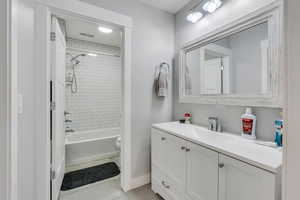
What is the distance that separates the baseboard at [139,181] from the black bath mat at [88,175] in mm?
457

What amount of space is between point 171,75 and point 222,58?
837mm

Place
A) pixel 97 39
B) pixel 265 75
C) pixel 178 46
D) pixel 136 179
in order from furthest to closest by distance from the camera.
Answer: pixel 97 39
pixel 178 46
pixel 136 179
pixel 265 75

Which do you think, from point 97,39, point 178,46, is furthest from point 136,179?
point 97,39

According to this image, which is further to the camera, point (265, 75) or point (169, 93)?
point (169, 93)

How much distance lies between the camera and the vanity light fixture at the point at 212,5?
1539mm

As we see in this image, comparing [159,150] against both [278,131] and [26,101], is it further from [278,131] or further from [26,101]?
[26,101]

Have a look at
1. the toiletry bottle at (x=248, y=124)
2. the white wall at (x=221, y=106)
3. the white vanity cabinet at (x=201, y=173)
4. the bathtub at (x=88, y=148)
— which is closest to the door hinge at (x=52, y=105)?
the bathtub at (x=88, y=148)

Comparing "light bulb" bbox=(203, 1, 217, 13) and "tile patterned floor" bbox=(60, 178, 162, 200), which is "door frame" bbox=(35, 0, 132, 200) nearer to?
"tile patterned floor" bbox=(60, 178, 162, 200)

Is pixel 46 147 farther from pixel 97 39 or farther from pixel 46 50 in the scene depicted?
pixel 97 39

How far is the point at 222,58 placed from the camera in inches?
60.6

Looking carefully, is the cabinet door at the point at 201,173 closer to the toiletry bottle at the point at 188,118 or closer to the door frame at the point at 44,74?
the toiletry bottle at the point at 188,118

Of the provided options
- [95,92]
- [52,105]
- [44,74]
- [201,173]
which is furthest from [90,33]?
[201,173]
